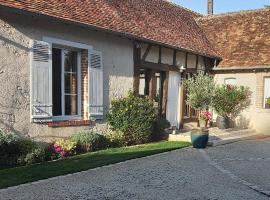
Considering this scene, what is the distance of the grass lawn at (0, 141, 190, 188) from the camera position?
7320mm

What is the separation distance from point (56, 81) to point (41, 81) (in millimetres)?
770

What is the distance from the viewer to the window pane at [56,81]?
10758 millimetres

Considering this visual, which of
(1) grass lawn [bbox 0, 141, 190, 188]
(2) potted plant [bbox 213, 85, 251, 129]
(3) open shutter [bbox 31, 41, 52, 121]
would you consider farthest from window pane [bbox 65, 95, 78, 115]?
(2) potted plant [bbox 213, 85, 251, 129]

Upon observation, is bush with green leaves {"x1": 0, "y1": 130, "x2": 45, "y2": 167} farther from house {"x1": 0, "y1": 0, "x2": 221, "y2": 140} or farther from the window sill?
the window sill

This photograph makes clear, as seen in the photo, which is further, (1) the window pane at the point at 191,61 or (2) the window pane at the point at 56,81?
(1) the window pane at the point at 191,61

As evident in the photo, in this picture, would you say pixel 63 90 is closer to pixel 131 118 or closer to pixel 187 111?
pixel 131 118

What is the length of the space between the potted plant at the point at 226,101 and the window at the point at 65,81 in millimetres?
6637

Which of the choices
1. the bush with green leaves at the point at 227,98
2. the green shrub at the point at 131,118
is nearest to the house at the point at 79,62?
the green shrub at the point at 131,118

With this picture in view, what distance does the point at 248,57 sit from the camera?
17.4 metres

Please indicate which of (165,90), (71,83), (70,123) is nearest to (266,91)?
(165,90)

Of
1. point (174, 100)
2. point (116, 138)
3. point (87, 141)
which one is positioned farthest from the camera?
point (174, 100)

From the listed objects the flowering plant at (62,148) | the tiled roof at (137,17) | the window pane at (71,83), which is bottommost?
the flowering plant at (62,148)

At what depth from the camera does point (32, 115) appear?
981cm

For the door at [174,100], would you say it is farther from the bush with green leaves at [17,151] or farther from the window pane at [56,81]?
the bush with green leaves at [17,151]
